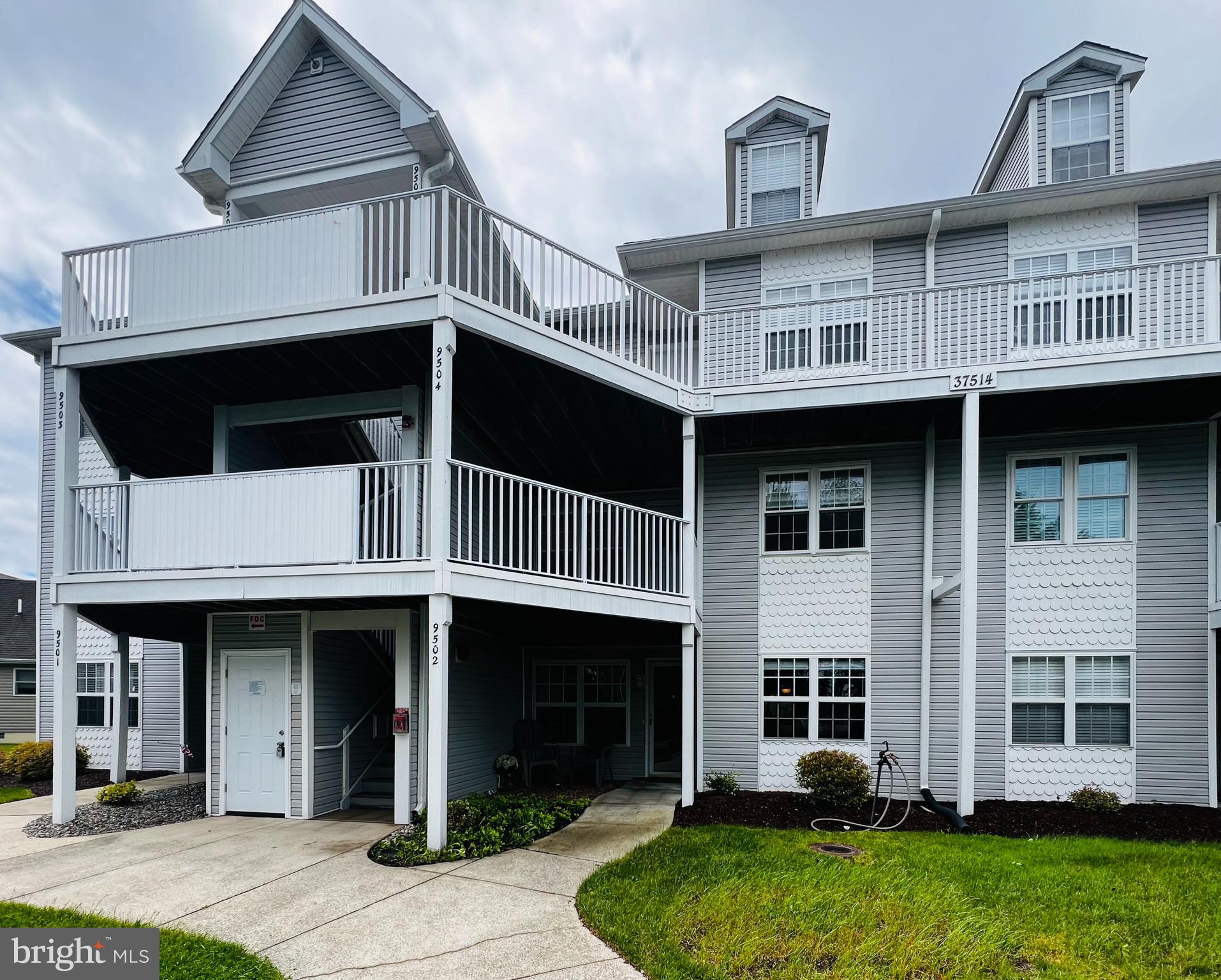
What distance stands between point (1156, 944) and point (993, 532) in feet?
21.3

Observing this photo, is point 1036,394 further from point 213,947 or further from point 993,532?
point 213,947

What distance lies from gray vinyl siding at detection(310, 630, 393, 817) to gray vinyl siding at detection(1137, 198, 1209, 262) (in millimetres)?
12494

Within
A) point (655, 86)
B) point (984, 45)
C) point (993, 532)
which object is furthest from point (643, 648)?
point (984, 45)

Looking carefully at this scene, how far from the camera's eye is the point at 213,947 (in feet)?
17.7

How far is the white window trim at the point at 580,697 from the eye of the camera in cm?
1333

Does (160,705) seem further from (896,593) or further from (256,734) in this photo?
(896,593)

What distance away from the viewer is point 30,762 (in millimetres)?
13281

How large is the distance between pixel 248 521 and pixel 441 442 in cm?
261

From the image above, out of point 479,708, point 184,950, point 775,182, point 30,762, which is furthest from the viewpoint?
point 775,182

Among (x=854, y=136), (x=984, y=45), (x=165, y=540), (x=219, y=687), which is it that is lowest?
(x=219, y=687)

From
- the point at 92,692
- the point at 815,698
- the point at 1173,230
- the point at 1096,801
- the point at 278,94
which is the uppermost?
the point at 278,94

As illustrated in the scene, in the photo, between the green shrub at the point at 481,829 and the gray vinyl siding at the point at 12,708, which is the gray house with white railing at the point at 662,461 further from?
the gray vinyl siding at the point at 12,708

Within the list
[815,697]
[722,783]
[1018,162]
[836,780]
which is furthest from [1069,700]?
[1018,162]

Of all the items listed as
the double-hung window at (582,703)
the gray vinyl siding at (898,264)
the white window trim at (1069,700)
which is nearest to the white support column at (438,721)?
the double-hung window at (582,703)
